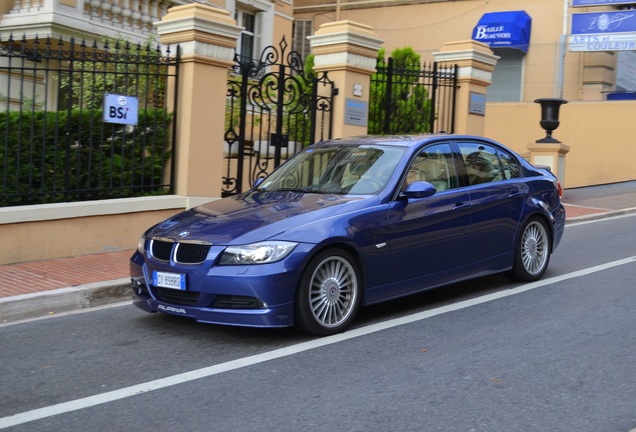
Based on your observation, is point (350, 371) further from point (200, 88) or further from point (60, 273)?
point (200, 88)

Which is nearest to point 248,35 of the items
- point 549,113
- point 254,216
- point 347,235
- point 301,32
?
point 301,32

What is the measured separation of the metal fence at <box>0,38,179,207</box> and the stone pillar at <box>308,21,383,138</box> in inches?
116

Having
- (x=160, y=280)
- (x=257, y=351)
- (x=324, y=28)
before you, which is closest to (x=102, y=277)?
(x=160, y=280)

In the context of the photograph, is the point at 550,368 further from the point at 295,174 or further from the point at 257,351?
the point at 295,174

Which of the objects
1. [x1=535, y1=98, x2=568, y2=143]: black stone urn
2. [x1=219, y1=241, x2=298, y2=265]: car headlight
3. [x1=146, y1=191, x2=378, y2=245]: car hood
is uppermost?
[x1=535, y1=98, x2=568, y2=143]: black stone urn

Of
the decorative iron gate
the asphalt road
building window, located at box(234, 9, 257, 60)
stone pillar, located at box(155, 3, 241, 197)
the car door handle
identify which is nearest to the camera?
the asphalt road

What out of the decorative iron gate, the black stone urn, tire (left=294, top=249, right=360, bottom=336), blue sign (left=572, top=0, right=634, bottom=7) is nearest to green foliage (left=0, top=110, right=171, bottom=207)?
the decorative iron gate

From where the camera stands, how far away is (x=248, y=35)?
68.6ft

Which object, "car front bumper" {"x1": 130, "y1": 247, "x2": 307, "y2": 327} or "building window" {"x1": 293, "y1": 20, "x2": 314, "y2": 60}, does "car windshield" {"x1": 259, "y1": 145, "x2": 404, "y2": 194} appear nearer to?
"car front bumper" {"x1": 130, "y1": 247, "x2": 307, "y2": 327}

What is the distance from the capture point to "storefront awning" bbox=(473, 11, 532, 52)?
925 inches

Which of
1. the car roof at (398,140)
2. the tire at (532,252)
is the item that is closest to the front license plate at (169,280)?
the car roof at (398,140)

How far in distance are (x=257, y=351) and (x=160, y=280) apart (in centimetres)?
98

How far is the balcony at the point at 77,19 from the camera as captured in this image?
13.4m

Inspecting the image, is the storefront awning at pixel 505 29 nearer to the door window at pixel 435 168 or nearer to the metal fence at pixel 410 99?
the metal fence at pixel 410 99
